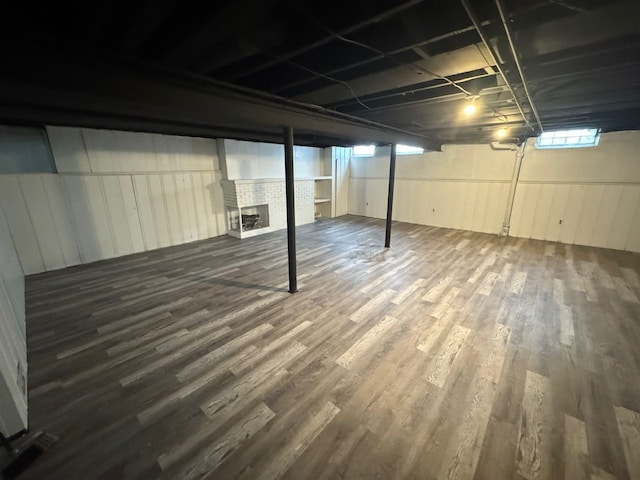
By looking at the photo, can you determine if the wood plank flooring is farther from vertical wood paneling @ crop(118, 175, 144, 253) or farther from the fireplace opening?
the fireplace opening

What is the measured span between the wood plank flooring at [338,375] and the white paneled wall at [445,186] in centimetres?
280

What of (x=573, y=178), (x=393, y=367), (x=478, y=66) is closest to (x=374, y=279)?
(x=393, y=367)

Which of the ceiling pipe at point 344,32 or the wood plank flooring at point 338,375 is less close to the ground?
the ceiling pipe at point 344,32

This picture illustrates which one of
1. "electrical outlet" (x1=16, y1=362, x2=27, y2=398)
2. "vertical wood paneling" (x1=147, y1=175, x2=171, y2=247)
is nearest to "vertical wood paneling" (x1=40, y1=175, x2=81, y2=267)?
"vertical wood paneling" (x1=147, y1=175, x2=171, y2=247)

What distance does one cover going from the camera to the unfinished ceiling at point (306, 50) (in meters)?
1.29

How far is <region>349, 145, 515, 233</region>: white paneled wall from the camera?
6.14 meters

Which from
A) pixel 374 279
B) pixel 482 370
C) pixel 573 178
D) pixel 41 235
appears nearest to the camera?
pixel 482 370

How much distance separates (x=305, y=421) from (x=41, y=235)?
5.06m

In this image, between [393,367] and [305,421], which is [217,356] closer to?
[305,421]

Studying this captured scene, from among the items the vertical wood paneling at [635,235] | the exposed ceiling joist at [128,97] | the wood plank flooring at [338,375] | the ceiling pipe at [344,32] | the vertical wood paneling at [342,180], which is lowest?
the wood plank flooring at [338,375]

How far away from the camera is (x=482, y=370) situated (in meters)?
2.06

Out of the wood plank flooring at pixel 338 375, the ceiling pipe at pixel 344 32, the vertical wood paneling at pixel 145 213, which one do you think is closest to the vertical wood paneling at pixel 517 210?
the wood plank flooring at pixel 338 375

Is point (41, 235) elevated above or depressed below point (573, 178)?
below

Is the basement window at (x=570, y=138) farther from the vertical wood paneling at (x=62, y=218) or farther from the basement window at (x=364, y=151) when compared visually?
the vertical wood paneling at (x=62, y=218)
